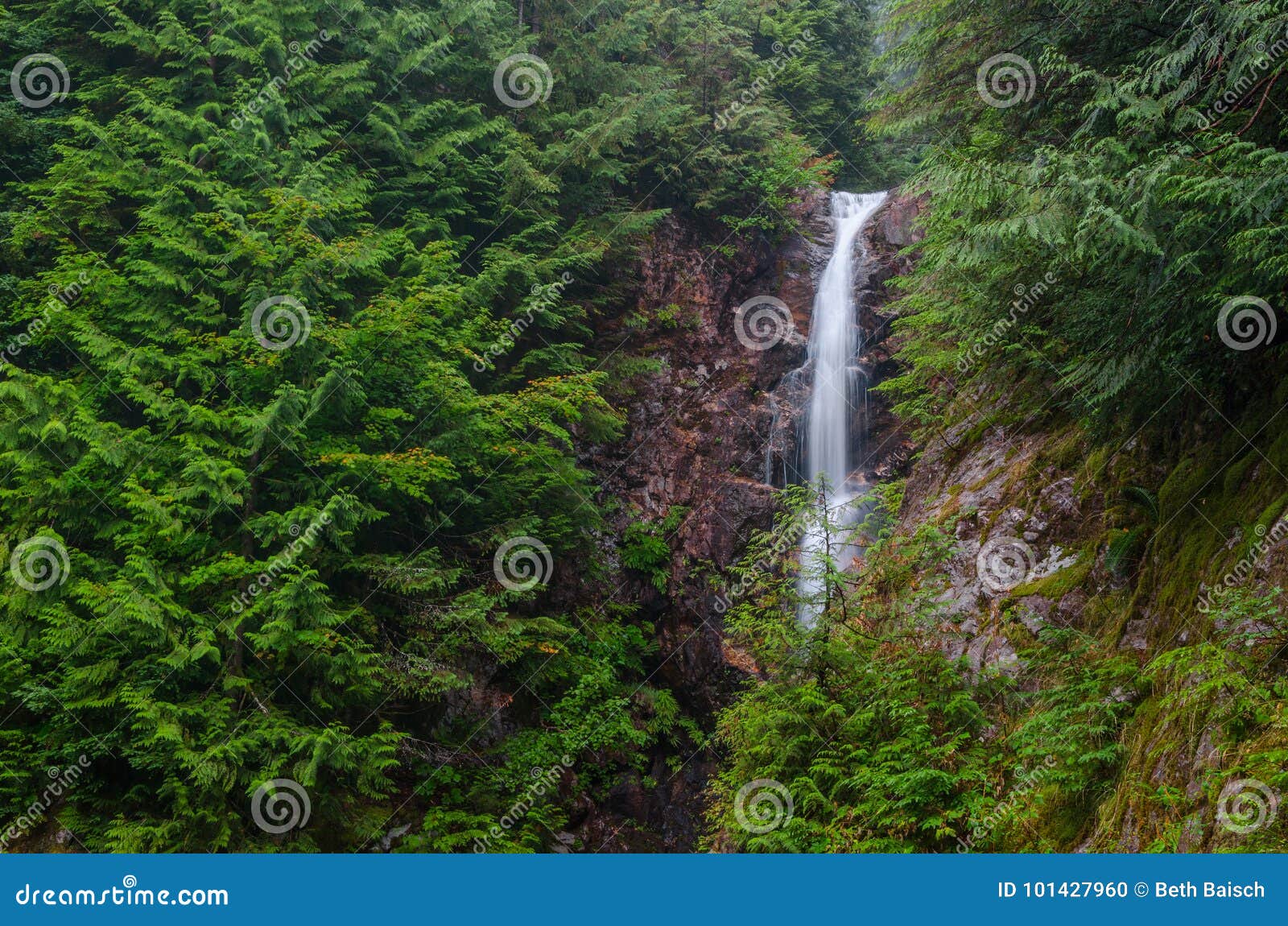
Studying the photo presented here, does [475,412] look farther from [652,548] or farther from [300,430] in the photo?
[652,548]

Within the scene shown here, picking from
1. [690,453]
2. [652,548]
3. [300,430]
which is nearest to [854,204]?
[690,453]

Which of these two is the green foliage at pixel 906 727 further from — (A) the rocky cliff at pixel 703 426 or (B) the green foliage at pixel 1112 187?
(A) the rocky cliff at pixel 703 426

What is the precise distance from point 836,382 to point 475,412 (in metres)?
8.66

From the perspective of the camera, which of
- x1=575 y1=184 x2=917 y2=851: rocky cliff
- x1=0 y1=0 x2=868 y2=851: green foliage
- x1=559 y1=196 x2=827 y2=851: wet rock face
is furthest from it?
x1=575 y1=184 x2=917 y2=851: rocky cliff

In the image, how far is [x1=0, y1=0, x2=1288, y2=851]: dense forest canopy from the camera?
225 inches

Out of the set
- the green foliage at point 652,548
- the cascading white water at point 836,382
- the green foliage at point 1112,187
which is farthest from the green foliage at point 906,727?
the cascading white water at point 836,382

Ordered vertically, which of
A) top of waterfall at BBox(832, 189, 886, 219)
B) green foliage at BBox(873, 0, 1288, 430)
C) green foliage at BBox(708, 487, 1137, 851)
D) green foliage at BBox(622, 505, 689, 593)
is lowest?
green foliage at BBox(708, 487, 1137, 851)

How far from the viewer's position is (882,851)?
224 inches

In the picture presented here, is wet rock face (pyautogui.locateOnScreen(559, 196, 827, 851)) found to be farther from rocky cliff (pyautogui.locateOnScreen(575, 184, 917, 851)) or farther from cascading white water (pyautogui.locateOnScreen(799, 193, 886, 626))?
cascading white water (pyautogui.locateOnScreen(799, 193, 886, 626))

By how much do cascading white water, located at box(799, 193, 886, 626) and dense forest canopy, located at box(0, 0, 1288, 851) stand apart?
353 cm

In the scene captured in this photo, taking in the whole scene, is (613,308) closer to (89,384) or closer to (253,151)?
(253,151)

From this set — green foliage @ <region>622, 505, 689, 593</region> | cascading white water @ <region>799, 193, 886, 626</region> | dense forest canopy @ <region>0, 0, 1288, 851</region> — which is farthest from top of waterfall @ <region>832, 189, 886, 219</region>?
green foliage @ <region>622, 505, 689, 593</region>

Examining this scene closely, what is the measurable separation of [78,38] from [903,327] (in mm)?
12732

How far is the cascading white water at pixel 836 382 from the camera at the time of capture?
52.4 ft
